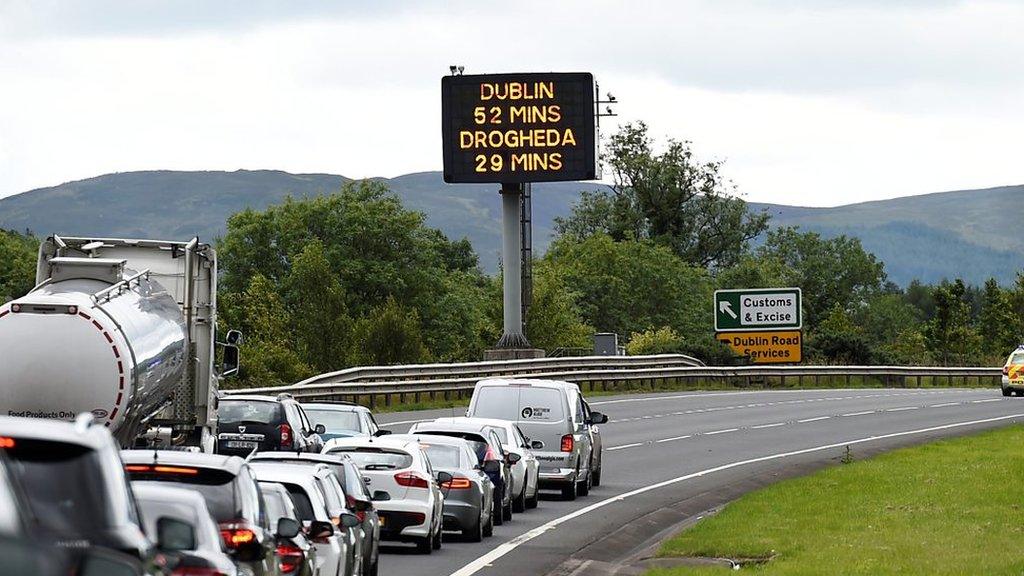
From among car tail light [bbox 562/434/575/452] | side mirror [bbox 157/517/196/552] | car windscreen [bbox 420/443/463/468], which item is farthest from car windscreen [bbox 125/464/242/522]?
car tail light [bbox 562/434/575/452]

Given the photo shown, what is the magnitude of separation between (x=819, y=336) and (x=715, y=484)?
50.1 metres

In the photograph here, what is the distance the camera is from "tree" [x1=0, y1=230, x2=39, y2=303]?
411 feet

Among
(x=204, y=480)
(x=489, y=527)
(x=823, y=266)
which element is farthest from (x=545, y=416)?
(x=823, y=266)

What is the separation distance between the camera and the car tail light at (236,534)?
41.0ft

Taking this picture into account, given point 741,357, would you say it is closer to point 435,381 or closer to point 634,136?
point 435,381

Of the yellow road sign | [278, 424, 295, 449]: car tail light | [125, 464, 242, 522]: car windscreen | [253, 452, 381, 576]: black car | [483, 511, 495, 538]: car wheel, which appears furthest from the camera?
the yellow road sign

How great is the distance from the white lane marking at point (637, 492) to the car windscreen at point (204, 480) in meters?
8.28

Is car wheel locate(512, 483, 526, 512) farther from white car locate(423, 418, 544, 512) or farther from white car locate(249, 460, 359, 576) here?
white car locate(249, 460, 359, 576)

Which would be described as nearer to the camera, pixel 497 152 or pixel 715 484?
pixel 715 484

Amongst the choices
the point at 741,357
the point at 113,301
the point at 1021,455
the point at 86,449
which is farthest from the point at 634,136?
the point at 86,449

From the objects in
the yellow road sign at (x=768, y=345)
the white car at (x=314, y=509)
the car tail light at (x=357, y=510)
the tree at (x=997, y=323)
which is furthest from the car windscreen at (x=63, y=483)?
the tree at (x=997, y=323)

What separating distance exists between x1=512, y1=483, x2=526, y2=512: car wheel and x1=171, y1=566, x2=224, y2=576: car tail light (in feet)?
60.4

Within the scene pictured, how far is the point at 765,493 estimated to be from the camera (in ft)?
102

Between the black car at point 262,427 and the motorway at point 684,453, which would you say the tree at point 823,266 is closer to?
the motorway at point 684,453
